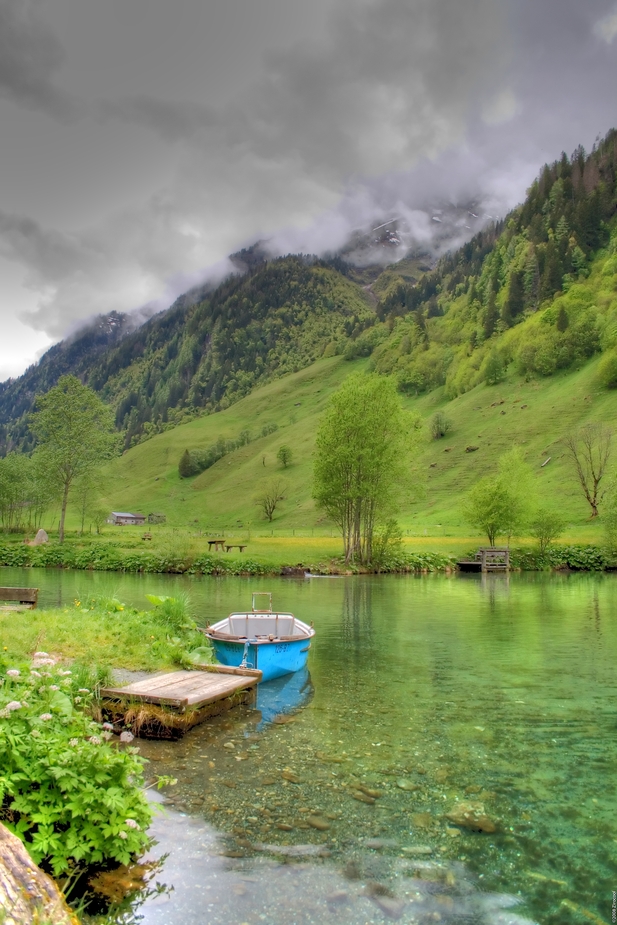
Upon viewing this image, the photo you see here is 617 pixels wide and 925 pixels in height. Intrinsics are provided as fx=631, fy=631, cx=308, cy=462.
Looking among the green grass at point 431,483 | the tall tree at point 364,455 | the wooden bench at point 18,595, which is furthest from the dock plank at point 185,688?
the tall tree at point 364,455

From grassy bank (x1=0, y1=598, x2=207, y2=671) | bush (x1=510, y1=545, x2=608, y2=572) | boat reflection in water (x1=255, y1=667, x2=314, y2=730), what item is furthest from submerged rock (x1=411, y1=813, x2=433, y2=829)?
bush (x1=510, y1=545, x2=608, y2=572)

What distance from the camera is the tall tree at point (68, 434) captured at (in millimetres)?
84375

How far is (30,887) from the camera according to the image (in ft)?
19.6

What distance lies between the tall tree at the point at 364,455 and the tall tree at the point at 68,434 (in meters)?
32.9

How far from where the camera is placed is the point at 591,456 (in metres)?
106

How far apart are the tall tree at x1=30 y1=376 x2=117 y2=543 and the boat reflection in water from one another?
70.1 m

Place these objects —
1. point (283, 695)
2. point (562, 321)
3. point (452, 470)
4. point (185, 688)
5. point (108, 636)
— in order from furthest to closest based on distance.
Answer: point (562, 321) → point (452, 470) → point (108, 636) → point (283, 695) → point (185, 688)

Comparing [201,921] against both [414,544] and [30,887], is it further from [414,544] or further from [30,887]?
[414,544]

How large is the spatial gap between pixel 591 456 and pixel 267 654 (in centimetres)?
9925

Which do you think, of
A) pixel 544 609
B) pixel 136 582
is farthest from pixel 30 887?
pixel 136 582

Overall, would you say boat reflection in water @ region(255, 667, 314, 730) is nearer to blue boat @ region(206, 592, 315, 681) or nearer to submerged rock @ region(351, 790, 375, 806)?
blue boat @ region(206, 592, 315, 681)

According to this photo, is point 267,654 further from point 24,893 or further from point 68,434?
point 68,434

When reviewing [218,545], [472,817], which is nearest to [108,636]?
[472,817]

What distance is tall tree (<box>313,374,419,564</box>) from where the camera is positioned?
6969 cm
